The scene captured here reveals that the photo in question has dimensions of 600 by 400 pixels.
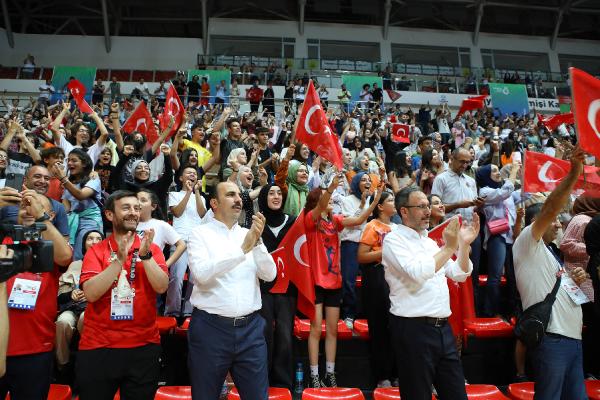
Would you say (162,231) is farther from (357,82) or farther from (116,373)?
(357,82)

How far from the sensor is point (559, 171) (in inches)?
155

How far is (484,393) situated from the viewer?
3207 mm

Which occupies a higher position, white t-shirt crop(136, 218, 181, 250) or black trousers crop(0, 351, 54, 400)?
white t-shirt crop(136, 218, 181, 250)

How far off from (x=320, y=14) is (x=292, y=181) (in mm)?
18232

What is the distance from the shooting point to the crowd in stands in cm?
234

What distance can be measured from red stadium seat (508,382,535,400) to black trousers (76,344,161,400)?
2.39m

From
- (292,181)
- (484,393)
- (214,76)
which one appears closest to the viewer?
(484,393)

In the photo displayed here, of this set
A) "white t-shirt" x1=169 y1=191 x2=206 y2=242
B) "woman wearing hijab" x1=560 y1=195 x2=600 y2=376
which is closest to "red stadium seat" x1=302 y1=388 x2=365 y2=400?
"woman wearing hijab" x1=560 y1=195 x2=600 y2=376

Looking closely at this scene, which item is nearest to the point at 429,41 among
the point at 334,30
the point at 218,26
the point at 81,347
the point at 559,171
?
the point at 334,30

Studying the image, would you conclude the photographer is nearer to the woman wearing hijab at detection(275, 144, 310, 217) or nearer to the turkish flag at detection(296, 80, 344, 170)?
the woman wearing hijab at detection(275, 144, 310, 217)

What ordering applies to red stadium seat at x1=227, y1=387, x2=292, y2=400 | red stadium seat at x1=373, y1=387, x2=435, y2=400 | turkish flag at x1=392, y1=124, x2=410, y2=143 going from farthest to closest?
turkish flag at x1=392, y1=124, x2=410, y2=143
red stadium seat at x1=373, y1=387, x2=435, y2=400
red stadium seat at x1=227, y1=387, x2=292, y2=400

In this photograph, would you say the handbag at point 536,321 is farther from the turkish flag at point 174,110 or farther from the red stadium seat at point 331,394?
the turkish flag at point 174,110

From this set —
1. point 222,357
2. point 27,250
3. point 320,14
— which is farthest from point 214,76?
point 27,250

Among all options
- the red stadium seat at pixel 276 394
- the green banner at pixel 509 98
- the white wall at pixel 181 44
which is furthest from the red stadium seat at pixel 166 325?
the white wall at pixel 181 44
